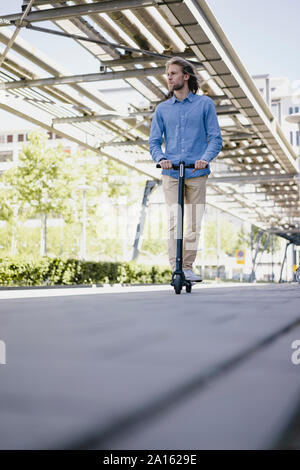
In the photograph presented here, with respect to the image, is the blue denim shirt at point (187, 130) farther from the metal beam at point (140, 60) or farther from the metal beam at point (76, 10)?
the metal beam at point (140, 60)

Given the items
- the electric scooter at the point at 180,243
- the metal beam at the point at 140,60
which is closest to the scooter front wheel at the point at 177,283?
the electric scooter at the point at 180,243

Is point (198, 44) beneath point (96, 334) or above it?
above

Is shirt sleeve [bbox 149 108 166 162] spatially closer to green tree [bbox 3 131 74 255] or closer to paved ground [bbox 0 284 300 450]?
paved ground [bbox 0 284 300 450]

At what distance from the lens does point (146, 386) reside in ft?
3.69

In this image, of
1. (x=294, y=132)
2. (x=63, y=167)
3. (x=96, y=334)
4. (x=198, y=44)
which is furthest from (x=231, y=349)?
(x=294, y=132)

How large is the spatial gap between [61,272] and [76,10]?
7.89 metres

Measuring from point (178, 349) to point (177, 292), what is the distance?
3338mm

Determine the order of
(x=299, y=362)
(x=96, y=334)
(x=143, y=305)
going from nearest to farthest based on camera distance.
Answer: (x=299, y=362) → (x=96, y=334) → (x=143, y=305)

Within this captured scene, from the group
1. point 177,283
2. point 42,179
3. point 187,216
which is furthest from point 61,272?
point 42,179

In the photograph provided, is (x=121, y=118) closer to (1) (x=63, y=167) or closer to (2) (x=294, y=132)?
(1) (x=63, y=167)

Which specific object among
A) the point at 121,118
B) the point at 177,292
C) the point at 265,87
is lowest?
the point at 177,292

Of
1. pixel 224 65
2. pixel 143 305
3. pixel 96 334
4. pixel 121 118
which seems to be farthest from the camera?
pixel 121 118

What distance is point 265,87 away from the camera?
51.3ft
